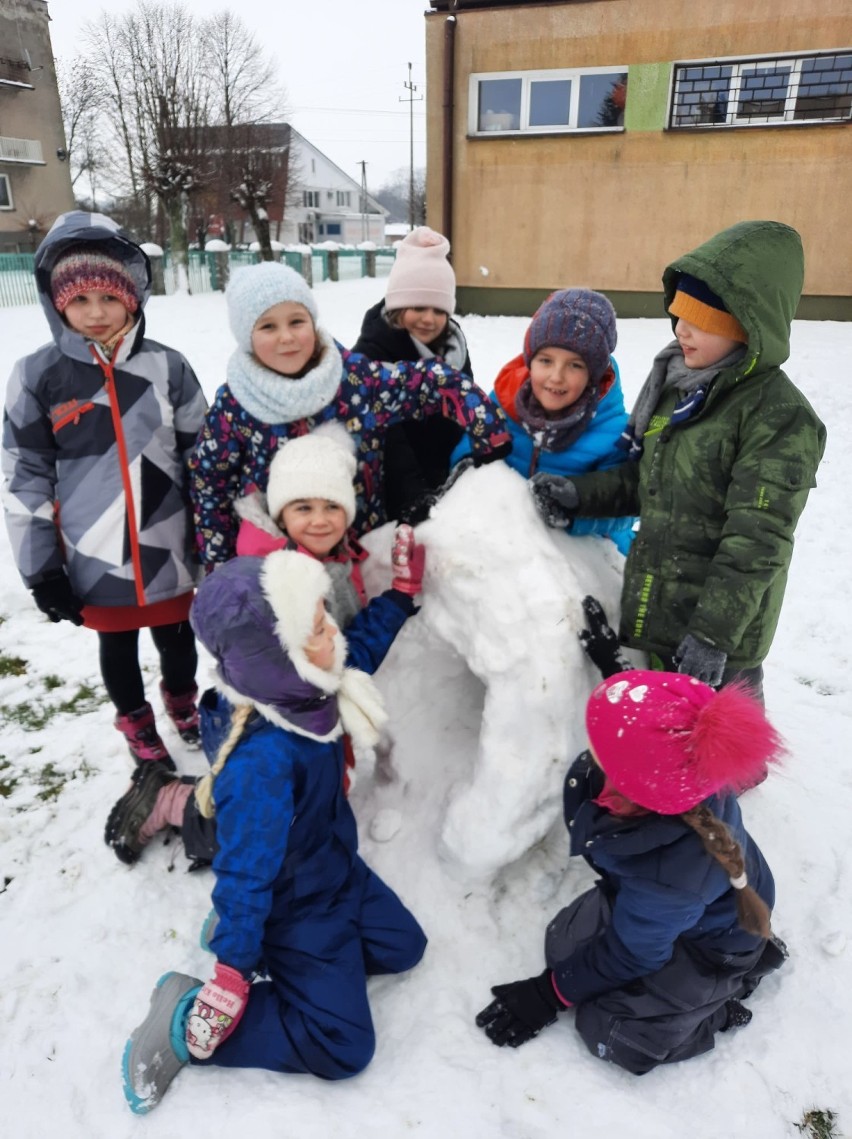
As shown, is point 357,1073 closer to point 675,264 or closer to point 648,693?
point 648,693

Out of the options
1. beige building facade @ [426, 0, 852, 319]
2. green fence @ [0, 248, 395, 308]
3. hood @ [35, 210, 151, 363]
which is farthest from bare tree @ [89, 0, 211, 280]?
hood @ [35, 210, 151, 363]

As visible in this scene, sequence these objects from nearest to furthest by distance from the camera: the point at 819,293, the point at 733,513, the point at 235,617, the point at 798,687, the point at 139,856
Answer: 1. the point at 235,617
2. the point at 733,513
3. the point at 139,856
4. the point at 798,687
5. the point at 819,293

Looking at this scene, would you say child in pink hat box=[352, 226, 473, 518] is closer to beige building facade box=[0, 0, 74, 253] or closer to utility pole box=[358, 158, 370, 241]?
beige building facade box=[0, 0, 74, 253]

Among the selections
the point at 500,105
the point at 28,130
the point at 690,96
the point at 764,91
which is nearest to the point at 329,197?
the point at 28,130

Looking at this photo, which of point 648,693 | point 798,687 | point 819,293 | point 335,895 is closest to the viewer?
point 648,693

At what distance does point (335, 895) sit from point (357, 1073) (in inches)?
16.7

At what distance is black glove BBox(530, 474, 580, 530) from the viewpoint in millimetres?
2279

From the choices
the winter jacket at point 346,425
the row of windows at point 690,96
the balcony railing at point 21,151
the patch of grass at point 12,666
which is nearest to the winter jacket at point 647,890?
the winter jacket at point 346,425

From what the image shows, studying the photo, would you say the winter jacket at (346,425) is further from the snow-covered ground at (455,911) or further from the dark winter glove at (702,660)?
the dark winter glove at (702,660)

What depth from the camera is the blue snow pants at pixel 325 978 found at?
6.20 ft

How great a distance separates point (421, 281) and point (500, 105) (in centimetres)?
1061

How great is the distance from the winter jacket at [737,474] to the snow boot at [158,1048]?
1662 millimetres

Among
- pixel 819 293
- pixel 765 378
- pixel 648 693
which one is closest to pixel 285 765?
pixel 648 693

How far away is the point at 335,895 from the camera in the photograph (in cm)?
210
